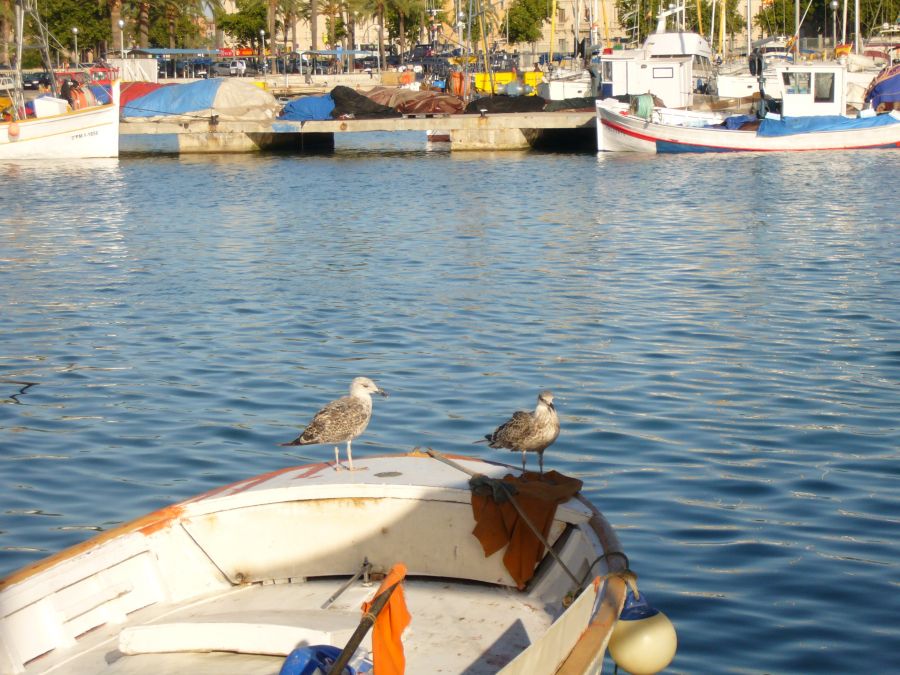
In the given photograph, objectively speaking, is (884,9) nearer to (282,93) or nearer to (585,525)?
(282,93)

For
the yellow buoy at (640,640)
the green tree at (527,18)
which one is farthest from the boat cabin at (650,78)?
the green tree at (527,18)

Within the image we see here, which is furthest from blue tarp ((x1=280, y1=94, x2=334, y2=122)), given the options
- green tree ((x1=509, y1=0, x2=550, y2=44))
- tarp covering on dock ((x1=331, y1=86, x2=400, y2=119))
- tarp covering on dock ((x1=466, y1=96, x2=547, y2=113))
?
green tree ((x1=509, y1=0, x2=550, y2=44))

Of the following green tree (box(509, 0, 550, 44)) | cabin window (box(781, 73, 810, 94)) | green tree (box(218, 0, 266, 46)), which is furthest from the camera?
green tree (box(509, 0, 550, 44))

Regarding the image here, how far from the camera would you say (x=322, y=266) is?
23.5 meters

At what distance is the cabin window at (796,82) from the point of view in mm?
46125

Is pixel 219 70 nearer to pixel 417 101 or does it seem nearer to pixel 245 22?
pixel 245 22

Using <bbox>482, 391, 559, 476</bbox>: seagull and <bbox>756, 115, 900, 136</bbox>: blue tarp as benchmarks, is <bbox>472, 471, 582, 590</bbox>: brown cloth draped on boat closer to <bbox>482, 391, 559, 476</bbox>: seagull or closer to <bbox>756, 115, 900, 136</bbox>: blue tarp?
<bbox>482, 391, 559, 476</bbox>: seagull

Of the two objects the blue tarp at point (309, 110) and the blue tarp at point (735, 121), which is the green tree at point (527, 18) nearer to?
the blue tarp at point (309, 110)

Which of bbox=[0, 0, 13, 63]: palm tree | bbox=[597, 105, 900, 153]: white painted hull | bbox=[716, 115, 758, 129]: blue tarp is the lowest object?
bbox=[597, 105, 900, 153]: white painted hull

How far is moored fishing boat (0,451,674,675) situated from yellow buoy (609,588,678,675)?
5 centimetres

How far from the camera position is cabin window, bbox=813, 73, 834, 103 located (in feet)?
151

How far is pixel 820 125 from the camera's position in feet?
147

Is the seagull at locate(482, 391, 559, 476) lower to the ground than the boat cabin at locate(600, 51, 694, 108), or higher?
lower

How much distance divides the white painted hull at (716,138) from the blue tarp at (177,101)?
18.3 m
